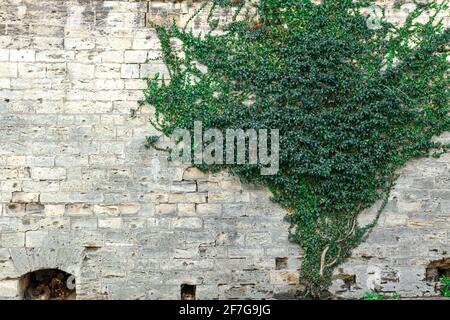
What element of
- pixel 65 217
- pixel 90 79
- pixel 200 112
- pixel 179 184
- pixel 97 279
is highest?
pixel 90 79

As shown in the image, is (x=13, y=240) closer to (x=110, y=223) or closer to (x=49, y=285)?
(x=49, y=285)

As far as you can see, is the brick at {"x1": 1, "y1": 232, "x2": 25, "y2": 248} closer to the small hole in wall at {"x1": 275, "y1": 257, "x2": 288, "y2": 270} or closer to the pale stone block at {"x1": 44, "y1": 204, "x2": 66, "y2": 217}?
the pale stone block at {"x1": 44, "y1": 204, "x2": 66, "y2": 217}

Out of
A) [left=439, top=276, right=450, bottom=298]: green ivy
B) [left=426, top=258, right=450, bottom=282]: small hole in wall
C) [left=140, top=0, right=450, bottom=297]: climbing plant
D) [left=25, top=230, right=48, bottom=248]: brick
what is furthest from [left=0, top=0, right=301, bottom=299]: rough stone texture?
[left=439, top=276, right=450, bottom=298]: green ivy

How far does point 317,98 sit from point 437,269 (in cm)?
281

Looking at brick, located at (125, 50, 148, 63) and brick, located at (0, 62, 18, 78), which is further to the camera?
brick, located at (125, 50, 148, 63)

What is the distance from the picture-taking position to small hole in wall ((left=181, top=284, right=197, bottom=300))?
6438mm

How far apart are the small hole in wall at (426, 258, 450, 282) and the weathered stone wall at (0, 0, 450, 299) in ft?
1.06

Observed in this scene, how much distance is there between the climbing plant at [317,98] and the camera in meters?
6.29

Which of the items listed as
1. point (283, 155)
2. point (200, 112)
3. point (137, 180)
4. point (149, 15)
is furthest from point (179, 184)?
point (149, 15)

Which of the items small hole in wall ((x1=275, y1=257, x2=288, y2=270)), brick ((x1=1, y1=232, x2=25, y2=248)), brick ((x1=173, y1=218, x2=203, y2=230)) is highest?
brick ((x1=173, y1=218, x2=203, y2=230))

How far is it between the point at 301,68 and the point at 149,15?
2094 mm

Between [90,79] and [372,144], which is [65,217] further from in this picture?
[372,144]

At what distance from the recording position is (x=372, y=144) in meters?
6.32

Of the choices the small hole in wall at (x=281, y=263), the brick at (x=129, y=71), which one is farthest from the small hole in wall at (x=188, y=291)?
the brick at (x=129, y=71)
